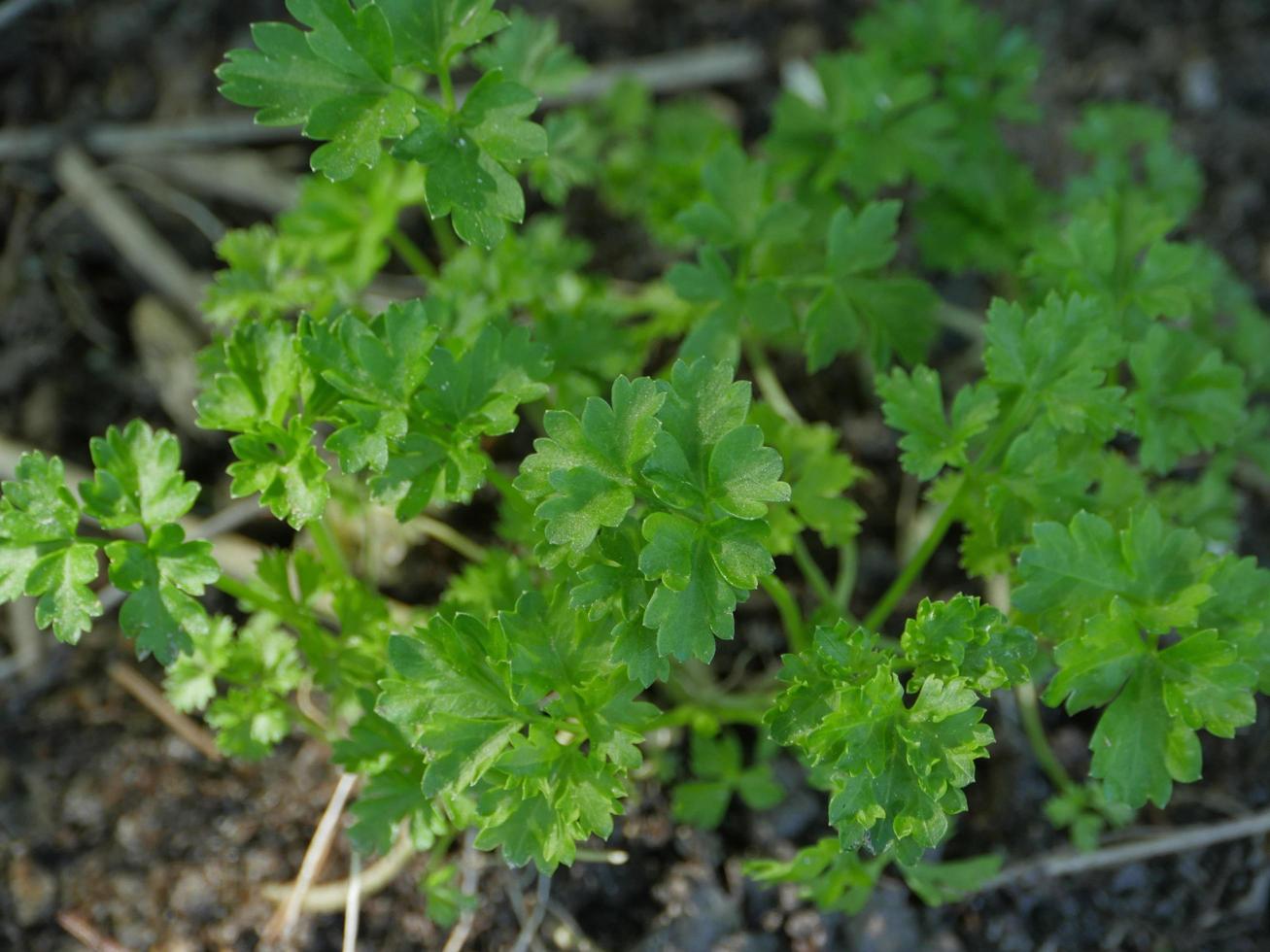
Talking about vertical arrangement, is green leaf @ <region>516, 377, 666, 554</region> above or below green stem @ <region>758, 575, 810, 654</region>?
above

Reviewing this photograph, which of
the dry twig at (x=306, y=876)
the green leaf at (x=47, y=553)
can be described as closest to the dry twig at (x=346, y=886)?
the dry twig at (x=306, y=876)

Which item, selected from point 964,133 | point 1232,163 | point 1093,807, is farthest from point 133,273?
point 1232,163

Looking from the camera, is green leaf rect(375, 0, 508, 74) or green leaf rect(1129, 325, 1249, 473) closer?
green leaf rect(375, 0, 508, 74)

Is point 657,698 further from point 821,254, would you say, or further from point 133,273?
point 133,273

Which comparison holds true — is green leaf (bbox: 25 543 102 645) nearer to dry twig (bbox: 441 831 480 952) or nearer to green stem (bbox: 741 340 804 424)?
dry twig (bbox: 441 831 480 952)

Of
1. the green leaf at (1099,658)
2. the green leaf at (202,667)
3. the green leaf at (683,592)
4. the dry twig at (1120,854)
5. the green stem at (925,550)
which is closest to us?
the green leaf at (683,592)

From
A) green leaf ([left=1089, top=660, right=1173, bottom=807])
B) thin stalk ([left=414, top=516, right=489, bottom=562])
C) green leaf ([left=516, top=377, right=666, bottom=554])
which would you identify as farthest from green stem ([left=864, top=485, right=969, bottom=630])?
thin stalk ([left=414, top=516, right=489, bottom=562])

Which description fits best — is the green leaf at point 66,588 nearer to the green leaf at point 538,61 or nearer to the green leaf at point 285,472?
the green leaf at point 285,472

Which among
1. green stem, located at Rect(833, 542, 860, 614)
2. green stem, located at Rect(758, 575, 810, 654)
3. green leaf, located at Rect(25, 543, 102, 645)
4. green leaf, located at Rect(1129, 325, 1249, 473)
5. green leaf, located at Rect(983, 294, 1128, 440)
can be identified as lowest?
green stem, located at Rect(833, 542, 860, 614)
